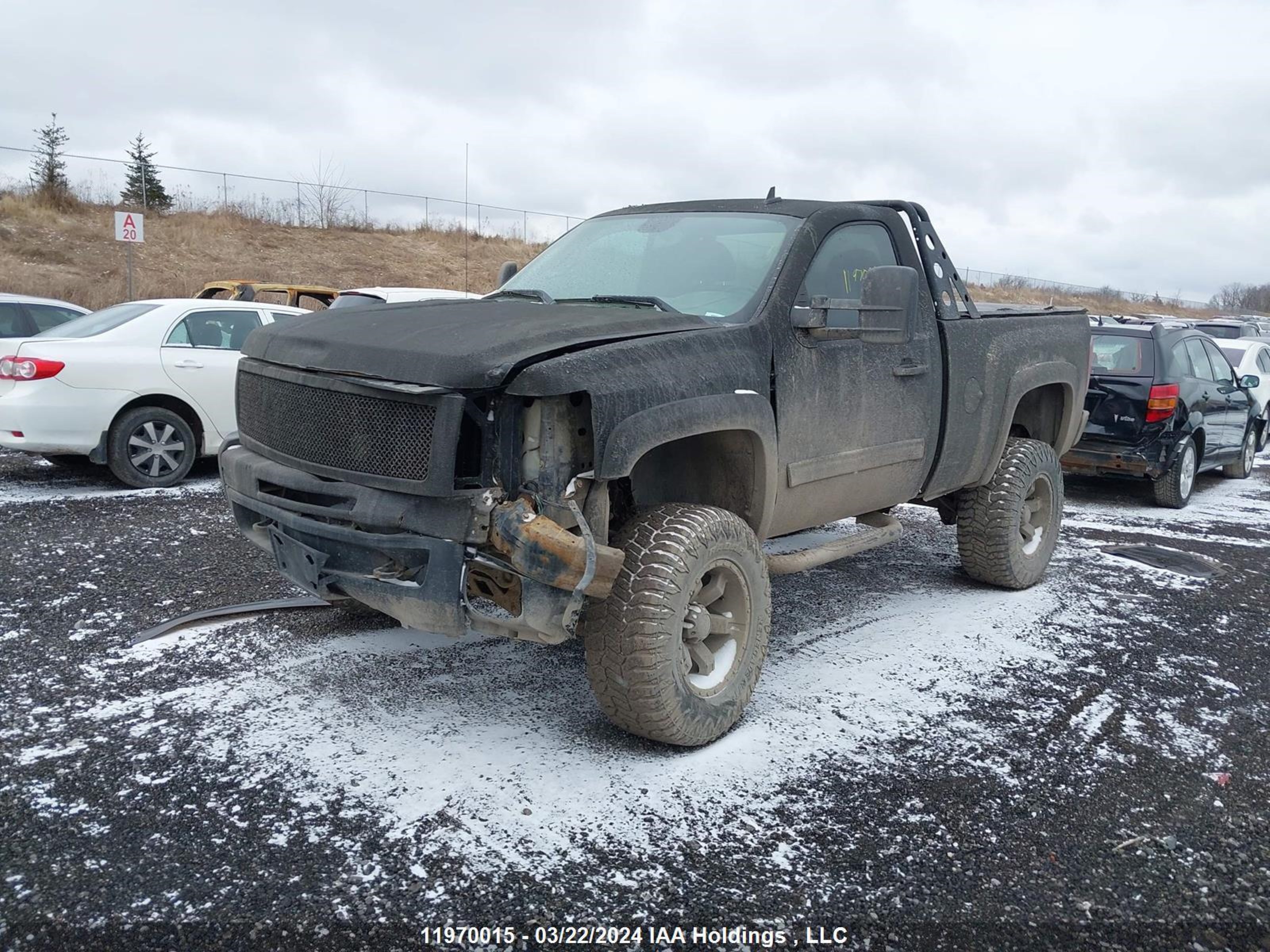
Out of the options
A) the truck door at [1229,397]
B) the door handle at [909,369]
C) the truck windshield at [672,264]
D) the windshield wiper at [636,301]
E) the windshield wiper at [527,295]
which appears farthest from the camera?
the truck door at [1229,397]

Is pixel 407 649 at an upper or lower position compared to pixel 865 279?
lower

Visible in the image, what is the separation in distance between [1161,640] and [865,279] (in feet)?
8.69

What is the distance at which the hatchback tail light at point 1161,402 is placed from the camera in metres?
8.80

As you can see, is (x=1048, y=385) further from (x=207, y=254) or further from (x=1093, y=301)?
(x=1093, y=301)

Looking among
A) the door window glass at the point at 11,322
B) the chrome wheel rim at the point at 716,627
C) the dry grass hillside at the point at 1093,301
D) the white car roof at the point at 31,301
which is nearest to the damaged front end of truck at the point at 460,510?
the chrome wheel rim at the point at 716,627

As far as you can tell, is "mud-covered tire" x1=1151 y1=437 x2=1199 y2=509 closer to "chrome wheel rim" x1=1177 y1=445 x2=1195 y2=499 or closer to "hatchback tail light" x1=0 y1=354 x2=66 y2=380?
"chrome wheel rim" x1=1177 y1=445 x2=1195 y2=499

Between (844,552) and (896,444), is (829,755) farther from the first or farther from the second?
(896,444)

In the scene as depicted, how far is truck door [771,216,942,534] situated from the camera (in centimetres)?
416

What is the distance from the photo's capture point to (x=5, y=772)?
330cm

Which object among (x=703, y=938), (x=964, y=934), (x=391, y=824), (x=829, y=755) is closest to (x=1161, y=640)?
(x=829, y=755)

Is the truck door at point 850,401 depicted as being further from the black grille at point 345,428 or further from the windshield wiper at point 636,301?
the black grille at point 345,428

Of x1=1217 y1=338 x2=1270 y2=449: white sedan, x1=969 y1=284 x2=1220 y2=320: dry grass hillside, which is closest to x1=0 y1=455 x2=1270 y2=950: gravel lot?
x1=1217 y1=338 x2=1270 y2=449: white sedan

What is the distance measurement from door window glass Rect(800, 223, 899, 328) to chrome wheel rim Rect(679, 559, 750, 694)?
4.01ft

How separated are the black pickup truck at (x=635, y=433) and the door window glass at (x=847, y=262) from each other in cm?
1
